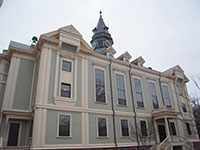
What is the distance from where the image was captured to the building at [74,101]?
15023 mm

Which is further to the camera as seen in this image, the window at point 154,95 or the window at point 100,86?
the window at point 154,95

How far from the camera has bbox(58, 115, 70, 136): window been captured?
15.0m

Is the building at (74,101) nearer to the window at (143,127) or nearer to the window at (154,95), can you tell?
the window at (143,127)

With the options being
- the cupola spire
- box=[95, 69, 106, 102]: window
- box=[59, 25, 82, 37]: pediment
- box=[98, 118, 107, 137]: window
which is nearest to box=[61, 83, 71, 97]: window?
box=[95, 69, 106, 102]: window

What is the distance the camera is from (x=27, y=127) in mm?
16047

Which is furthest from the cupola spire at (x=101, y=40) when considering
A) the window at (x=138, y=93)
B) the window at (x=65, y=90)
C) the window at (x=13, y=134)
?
the window at (x=13, y=134)

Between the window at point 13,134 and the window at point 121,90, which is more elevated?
the window at point 121,90

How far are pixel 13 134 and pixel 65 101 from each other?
18.6ft

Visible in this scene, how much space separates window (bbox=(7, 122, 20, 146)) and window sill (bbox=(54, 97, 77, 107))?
4.50 meters

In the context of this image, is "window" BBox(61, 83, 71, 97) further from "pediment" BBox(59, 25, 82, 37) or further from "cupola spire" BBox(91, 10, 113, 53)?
"cupola spire" BBox(91, 10, 113, 53)

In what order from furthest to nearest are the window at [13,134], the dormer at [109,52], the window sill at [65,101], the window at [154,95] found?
the window at [154,95], the dormer at [109,52], the window sill at [65,101], the window at [13,134]

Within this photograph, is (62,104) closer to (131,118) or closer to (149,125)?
(131,118)

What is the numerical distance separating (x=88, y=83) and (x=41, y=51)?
6175 mm

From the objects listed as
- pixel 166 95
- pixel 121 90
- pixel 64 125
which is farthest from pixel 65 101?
pixel 166 95
